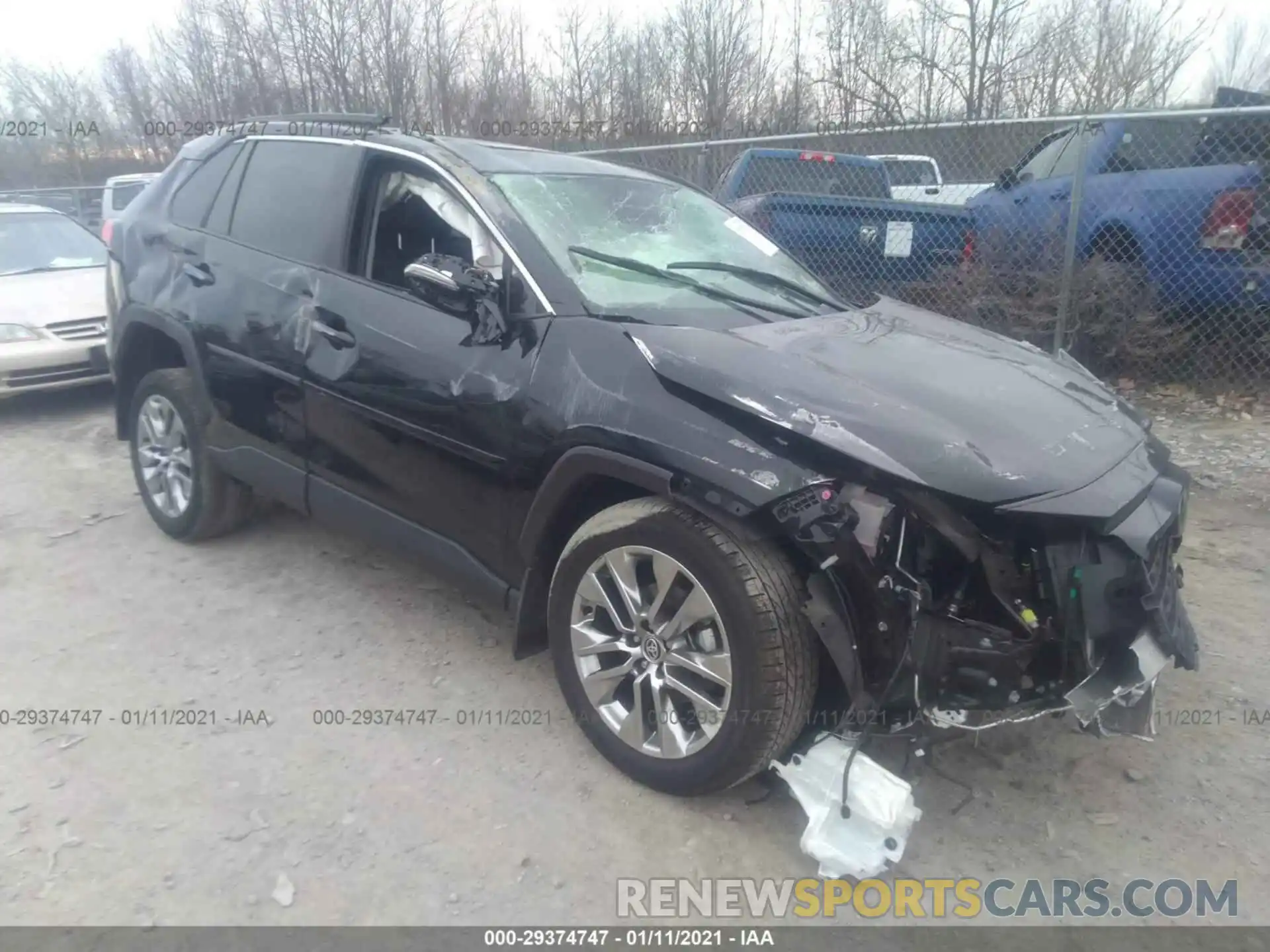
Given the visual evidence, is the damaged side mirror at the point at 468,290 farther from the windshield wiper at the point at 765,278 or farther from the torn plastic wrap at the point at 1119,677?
the torn plastic wrap at the point at 1119,677

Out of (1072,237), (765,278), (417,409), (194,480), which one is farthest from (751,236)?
(1072,237)

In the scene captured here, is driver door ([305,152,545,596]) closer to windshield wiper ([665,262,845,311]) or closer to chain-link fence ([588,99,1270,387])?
windshield wiper ([665,262,845,311])

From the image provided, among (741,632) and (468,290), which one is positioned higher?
(468,290)

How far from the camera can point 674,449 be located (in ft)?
8.42

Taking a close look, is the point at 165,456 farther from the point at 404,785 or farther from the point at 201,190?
the point at 404,785

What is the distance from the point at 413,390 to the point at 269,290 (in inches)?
40.4

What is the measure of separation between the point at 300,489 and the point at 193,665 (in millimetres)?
776

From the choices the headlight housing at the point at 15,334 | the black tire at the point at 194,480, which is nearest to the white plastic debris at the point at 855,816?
the black tire at the point at 194,480

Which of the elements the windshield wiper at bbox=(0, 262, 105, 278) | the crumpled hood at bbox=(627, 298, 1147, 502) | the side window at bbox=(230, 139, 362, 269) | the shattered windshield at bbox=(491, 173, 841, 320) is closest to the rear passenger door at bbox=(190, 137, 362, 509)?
the side window at bbox=(230, 139, 362, 269)

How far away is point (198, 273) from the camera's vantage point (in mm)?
4121

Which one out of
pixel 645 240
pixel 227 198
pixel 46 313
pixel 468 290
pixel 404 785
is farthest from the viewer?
pixel 46 313

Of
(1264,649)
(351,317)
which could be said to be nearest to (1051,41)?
(1264,649)

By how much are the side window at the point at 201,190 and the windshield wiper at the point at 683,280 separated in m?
2.08

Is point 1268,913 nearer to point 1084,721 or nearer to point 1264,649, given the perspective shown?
point 1084,721
